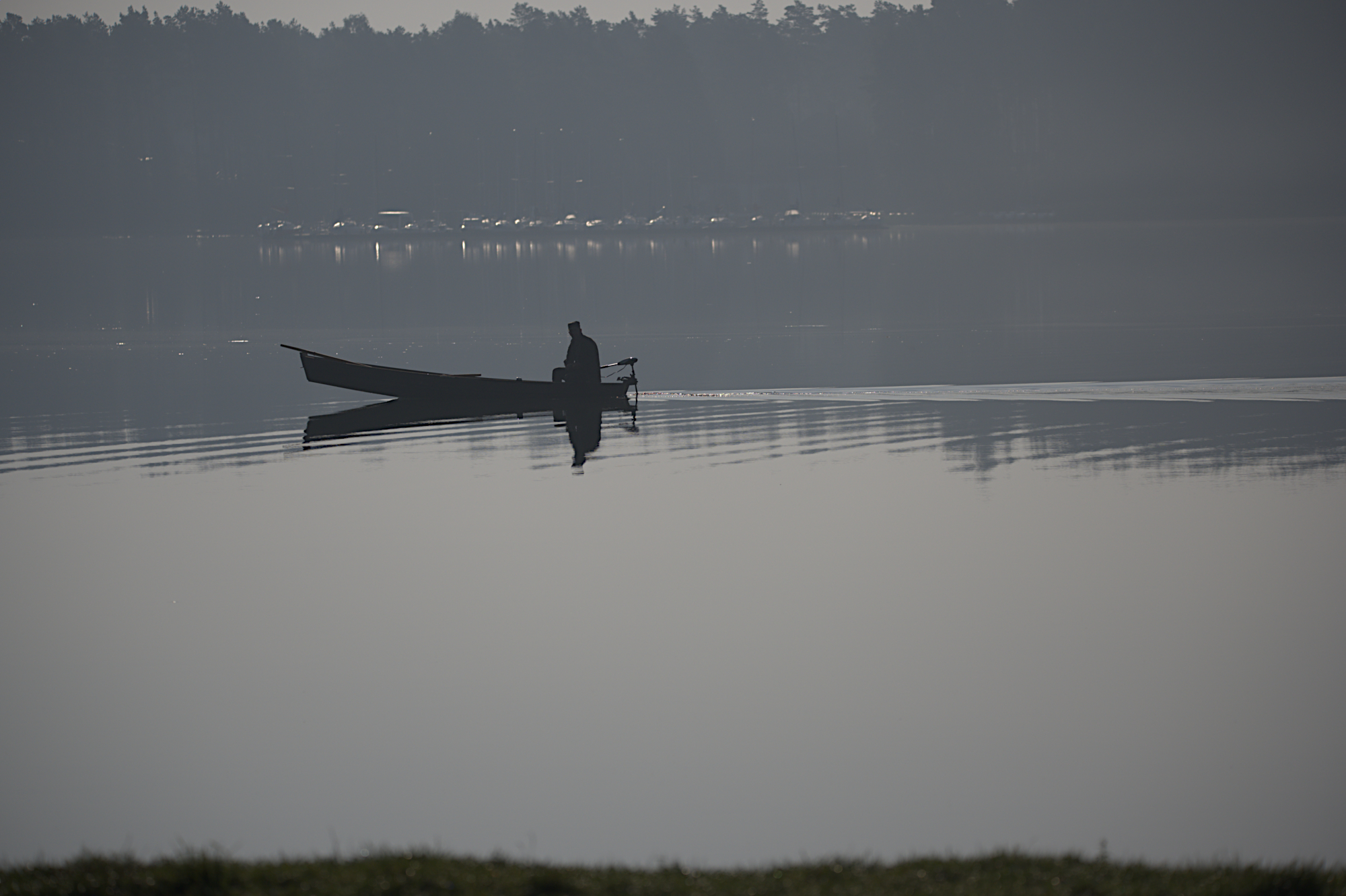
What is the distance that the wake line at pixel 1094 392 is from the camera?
33594 mm

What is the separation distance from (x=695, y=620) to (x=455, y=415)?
18874 millimetres

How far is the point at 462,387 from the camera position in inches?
1324

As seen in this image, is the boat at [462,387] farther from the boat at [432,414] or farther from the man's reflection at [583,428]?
the man's reflection at [583,428]

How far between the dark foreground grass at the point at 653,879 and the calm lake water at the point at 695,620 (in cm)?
147

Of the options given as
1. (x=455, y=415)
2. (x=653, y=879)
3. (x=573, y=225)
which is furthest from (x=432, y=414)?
(x=573, y=225)

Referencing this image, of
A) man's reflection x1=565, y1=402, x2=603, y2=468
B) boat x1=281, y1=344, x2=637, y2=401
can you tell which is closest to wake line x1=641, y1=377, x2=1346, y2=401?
man's reflection x1=565, y1=402, x2=603, y2=468

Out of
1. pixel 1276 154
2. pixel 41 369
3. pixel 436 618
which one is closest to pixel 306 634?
pixel 436 618

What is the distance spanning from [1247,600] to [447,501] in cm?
1187

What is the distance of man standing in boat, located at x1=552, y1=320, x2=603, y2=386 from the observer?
33.1m

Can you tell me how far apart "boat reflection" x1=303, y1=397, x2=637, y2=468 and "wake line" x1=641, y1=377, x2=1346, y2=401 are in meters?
3.91

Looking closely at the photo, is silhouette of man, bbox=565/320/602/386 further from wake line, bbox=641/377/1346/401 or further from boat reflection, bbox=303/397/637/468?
wake line, bbox=641/377/1346/401

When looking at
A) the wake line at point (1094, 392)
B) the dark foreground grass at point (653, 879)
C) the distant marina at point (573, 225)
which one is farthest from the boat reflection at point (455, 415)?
the distant marina at point (573, 225)

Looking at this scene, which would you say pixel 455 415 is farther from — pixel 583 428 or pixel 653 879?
pixel 653 879

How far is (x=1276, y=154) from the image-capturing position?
196 m
